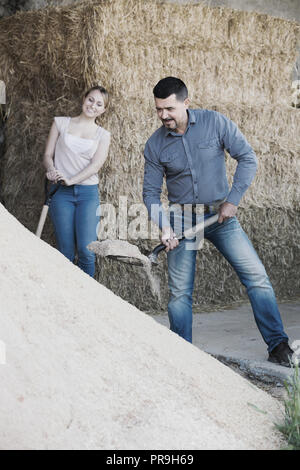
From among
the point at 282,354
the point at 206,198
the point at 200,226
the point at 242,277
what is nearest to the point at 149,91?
the point at 206,198

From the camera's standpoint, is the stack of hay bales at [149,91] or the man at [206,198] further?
the stack of hay bales at [149,91]

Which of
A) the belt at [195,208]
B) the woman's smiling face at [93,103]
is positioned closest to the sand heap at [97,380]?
the belt at [195,208]

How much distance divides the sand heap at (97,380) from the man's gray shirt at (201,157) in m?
1.10

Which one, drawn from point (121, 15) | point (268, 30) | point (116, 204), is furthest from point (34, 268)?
point (268, 30)

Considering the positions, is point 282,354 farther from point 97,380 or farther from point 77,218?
point 97,380

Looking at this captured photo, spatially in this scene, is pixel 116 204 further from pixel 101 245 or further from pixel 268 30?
pixel 268 30

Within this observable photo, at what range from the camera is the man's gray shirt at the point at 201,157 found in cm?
339

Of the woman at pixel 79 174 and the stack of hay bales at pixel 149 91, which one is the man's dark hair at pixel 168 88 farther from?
the stack of hay bales at pixel 149 91

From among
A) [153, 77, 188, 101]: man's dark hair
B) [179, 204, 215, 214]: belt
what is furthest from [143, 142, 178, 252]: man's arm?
[153, 77, 188, 101]: man's dark hair

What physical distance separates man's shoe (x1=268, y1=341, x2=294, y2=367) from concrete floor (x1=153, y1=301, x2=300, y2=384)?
3 cm

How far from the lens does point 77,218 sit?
13.6 feet

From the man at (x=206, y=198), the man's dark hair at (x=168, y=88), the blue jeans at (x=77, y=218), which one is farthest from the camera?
the blue jeans at (x=77, y=218)

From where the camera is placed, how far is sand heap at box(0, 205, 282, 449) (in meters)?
1.89

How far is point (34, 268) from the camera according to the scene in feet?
7.67
